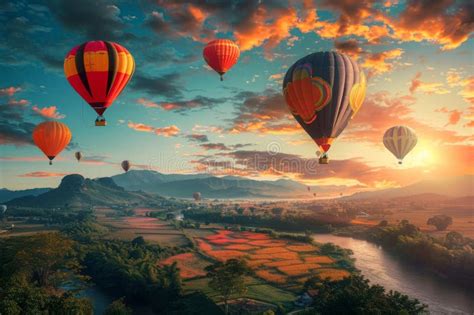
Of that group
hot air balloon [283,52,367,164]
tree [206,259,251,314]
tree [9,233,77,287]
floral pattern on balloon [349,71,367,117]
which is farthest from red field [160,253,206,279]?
floral pattern on balloon [349,71,367,117]

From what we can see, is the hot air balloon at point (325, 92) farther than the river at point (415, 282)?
No

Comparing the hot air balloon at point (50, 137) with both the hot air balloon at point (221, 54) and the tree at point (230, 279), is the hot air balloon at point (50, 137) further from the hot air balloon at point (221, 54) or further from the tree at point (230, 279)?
the tree at point (230, 279)

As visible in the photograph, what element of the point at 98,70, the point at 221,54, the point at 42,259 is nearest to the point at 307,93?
the point at 221,54

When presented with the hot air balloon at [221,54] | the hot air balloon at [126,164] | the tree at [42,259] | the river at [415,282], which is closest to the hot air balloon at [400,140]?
the river at [415,282]

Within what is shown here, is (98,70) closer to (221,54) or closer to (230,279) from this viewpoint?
(221,54)

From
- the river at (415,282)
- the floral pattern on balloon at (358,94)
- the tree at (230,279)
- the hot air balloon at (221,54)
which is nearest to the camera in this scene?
the floral pattern on balloon at (358,94)
